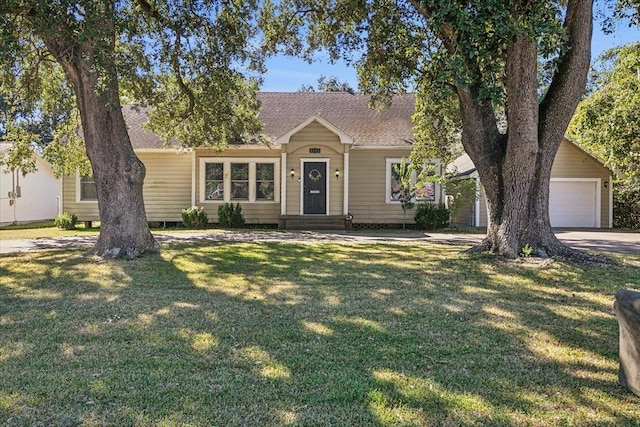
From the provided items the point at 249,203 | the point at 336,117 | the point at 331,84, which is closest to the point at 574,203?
the point at 336,117

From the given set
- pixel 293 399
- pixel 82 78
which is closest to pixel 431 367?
pixel 293 399

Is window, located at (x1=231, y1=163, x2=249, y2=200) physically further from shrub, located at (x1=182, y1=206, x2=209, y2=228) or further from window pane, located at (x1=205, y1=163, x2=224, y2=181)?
shrub, located at (x1=182, y1=206, x2=209, y2=228)

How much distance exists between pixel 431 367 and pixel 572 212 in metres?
17.8

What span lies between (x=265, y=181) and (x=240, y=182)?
997 millimetres

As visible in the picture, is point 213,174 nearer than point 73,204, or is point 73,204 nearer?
point 213,174

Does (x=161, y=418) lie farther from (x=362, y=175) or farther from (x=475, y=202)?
(x=475, y=202)

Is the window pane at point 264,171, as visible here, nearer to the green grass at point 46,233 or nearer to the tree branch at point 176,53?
the tree branch at point 176,53

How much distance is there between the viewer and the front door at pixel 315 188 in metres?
15.9

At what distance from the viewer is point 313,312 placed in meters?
4.95

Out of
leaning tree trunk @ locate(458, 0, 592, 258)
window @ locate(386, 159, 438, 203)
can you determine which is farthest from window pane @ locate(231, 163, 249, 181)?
leaning tree trunk @ locate(458, 0, 592, 258)

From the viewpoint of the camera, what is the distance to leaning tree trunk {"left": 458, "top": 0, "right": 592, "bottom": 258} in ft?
24.3

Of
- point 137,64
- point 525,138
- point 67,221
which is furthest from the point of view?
point 67,221

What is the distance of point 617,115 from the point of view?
14516 mm

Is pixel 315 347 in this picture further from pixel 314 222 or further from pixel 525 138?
pixel 314 222
